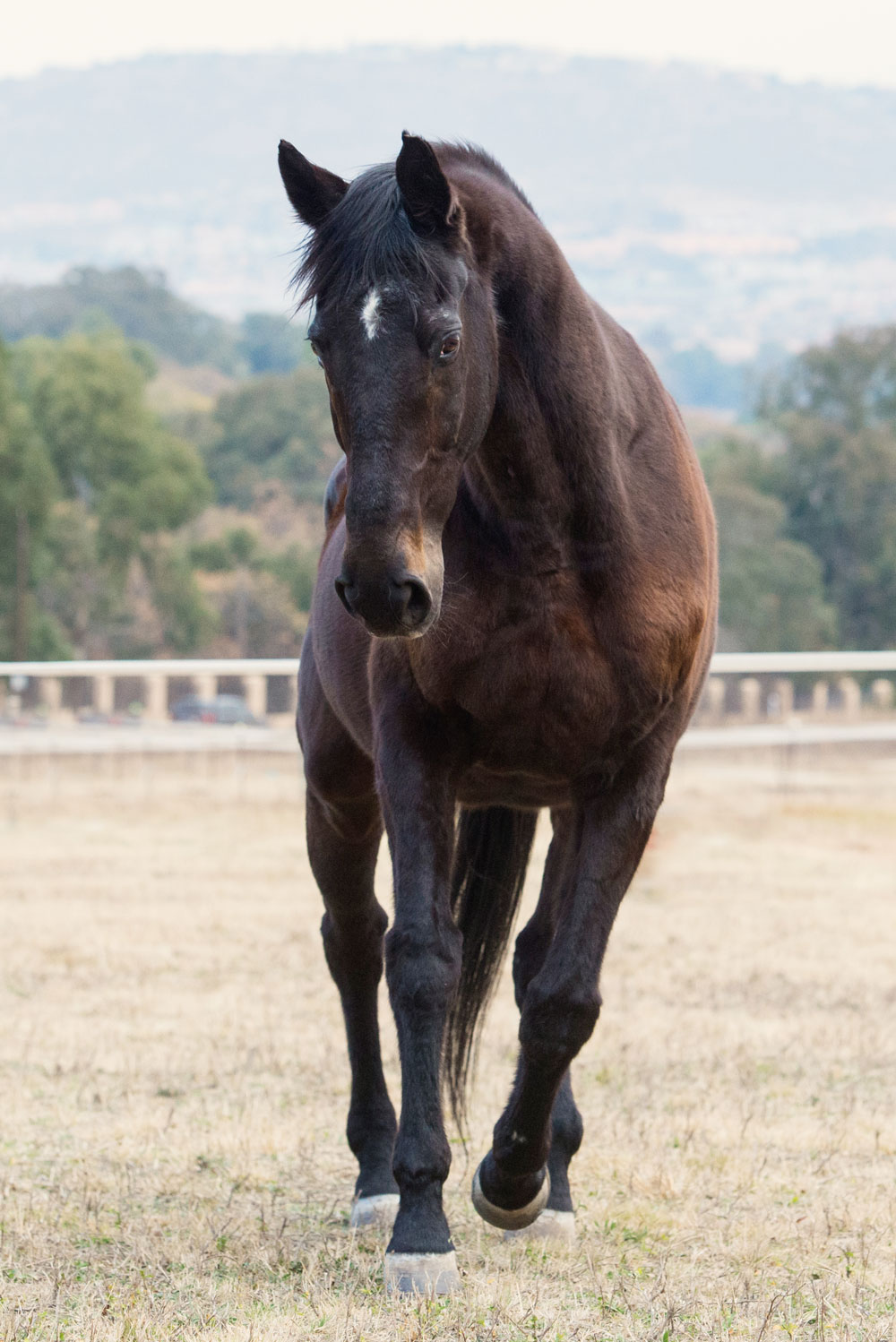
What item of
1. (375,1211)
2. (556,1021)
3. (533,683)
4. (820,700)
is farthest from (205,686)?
(533,683)

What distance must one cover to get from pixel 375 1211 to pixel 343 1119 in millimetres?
1252

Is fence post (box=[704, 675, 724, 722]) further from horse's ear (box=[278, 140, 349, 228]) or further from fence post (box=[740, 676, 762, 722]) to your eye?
horse's ear (box=[278, 140, 349, 228])

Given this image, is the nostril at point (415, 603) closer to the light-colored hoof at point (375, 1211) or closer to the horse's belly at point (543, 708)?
the horse's belly at point (543, 708)

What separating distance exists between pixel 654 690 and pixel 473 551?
513mm

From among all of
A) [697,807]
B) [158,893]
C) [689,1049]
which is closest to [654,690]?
[689,1049]

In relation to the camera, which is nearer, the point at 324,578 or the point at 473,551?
the point at 473,551

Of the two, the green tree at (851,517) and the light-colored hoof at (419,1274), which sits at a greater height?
the light-colored hoof at (419,1274)

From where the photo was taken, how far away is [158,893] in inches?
448

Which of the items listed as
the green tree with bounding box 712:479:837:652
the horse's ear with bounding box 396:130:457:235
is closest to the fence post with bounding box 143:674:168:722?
the horse's ear with bounding box 396:130:457:235

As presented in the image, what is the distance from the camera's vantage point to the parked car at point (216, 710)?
634 inches

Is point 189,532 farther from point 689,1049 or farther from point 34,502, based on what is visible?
point 689,1049

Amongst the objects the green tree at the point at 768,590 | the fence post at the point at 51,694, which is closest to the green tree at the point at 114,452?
the green tree at the point at 768,590

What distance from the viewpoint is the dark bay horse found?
3055mm

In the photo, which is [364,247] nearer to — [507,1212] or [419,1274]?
[419,1274]
